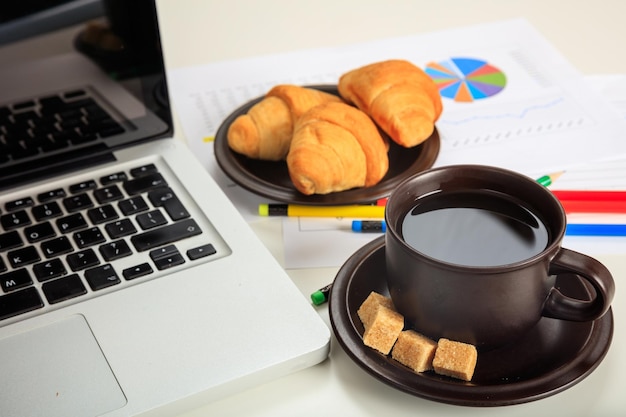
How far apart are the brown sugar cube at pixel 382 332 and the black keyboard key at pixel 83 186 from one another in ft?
0.99

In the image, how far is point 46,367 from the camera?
0.53 metres

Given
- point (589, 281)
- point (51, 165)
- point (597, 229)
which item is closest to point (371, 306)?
point (589, 281)

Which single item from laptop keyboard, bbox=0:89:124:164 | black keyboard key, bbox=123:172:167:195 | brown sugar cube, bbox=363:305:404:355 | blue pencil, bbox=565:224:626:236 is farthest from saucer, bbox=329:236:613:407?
laptop keyboard, bbox=0:89:124:164

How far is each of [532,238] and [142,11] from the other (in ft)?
1.34

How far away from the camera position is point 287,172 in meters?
0.76

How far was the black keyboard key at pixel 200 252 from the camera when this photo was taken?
0.61 meters

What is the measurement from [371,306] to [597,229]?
249 mm

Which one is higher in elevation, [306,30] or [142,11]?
[142,11]

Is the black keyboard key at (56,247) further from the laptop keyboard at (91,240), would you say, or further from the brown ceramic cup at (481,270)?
the brown ceramic cup at (481,270)

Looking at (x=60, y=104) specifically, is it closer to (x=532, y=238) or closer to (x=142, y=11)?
(x=142, y=11)

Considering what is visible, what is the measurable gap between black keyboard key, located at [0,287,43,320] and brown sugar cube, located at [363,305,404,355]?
247mm

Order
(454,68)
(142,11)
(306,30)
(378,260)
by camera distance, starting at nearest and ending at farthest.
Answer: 1. (378,260)
2. (142,11)
3. (454,68)
4. (306,30)

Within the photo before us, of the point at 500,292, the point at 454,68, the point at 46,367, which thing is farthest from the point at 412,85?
the point at 46,367

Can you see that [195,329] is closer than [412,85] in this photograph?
Yes
